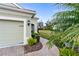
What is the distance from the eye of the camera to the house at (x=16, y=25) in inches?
163

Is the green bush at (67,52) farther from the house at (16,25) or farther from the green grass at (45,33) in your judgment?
the house at (16,25)

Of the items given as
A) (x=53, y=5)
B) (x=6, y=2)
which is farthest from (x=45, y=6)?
(x=6, y=2)

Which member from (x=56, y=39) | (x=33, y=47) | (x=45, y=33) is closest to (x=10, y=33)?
(x=33, y=47)

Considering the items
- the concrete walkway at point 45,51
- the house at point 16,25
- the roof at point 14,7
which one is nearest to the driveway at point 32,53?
the concrete walkway at point 45,51

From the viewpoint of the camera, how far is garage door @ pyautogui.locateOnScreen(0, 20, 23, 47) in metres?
4.18

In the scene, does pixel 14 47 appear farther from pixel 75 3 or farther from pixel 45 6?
pixel 75 3

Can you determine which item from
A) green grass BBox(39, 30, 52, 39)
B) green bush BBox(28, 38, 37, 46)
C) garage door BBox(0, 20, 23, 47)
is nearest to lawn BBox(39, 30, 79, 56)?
green grass BBox(39, 30, 52, 39)

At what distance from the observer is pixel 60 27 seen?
421cm

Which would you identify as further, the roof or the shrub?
the shrub

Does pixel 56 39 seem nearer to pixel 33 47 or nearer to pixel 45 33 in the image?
pixel 45 33

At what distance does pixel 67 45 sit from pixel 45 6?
1.07 metres

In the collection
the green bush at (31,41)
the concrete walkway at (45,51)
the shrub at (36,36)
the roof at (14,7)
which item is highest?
the roof at (14,7)

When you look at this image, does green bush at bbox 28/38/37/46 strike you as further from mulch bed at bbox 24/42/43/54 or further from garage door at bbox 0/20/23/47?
garage door at bbox 0/20/23/47

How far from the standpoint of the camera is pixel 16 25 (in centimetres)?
430
